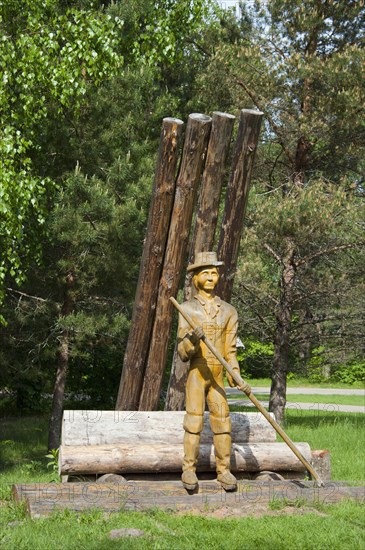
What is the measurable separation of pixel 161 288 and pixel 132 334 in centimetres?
60

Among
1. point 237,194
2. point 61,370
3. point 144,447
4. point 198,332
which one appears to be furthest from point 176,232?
point 61,370

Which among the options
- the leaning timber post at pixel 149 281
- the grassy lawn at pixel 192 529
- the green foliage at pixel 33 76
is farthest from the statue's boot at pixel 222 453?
the green foliage at pixel 33 76

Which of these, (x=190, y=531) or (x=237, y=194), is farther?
(x=237, y=194)

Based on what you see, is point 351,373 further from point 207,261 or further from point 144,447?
point 207,261

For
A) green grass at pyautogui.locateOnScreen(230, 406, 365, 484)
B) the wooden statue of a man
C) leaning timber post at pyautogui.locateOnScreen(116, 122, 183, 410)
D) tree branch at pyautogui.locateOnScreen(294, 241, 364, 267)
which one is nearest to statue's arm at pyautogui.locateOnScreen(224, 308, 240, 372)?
the wooden statue of a man

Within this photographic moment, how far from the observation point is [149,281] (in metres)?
9.15

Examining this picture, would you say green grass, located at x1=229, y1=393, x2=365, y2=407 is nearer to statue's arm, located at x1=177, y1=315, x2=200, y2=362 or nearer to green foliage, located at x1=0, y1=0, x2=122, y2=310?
green foliage, located at x1=0, y1=0, x2=122, y2=310

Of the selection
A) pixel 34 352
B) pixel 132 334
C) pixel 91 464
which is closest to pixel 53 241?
pixel 34 352

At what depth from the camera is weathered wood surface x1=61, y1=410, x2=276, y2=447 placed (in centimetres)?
820

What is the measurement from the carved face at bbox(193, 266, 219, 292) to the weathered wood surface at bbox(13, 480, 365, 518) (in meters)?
1.81

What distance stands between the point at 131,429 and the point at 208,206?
2.61 m

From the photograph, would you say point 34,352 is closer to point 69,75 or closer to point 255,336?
point 255,336

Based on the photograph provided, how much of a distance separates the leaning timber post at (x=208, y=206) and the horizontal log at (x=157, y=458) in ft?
2.97

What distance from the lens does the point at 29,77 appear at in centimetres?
1050
